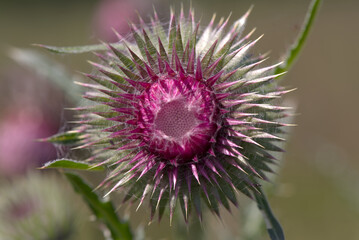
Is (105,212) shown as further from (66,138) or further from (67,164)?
(67,164)

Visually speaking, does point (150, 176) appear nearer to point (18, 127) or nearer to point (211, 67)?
point (211, 67)

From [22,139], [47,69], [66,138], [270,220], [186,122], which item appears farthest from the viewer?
[22,139]

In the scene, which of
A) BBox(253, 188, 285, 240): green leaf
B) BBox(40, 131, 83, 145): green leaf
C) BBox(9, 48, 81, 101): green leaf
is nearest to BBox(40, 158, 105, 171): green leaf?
BBox(40, 131, 83, 145): green leaf

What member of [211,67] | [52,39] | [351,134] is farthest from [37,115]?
[52,39]

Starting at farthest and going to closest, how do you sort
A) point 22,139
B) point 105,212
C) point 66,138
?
point 22,139
point 105,212
point 66,138

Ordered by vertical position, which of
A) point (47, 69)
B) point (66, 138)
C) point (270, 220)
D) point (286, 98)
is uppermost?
point (47, 69)

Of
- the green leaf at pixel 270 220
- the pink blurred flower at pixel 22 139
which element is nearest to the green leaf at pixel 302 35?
the green leaf at pixel 270 220

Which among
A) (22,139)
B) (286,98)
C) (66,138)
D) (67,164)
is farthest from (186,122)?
(286,98)
